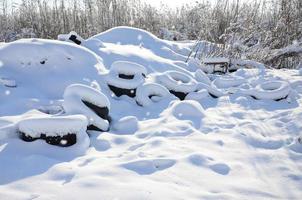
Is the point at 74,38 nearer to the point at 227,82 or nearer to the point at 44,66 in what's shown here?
the point at 44,66

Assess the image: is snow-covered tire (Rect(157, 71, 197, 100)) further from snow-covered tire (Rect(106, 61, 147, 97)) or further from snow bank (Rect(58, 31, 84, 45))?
snow bank (Rect(58, 31, 84, 45))

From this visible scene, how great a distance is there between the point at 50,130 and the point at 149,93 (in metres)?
1.84

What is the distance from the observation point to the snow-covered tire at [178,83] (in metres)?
4.77

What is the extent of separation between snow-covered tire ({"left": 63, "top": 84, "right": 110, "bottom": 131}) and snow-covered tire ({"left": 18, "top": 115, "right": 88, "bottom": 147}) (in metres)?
0.46

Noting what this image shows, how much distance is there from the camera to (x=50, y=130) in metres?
2.85

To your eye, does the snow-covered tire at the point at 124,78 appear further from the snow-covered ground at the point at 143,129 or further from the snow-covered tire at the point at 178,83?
the snow-covered tire at the point at 178,83

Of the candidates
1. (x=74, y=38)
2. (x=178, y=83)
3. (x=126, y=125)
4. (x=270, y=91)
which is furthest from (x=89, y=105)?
(x=270, y=91)

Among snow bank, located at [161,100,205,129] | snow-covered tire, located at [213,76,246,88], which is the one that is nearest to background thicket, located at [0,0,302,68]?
snow-covered tire, located at [213,76,246,88]

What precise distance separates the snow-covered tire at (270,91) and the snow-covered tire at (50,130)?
9.05ft

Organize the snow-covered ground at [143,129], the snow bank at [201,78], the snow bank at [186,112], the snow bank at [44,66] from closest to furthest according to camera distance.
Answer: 1. the snow-covered ground at [143,129]
2. the snow bank at [186,112]
3. the snow bank at [44,66]
4. the snow bank at [201,78]

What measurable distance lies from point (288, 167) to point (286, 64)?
16.9 feet

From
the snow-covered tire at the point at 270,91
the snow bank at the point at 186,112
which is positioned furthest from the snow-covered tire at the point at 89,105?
the snow-covered tire at the point at 270,91

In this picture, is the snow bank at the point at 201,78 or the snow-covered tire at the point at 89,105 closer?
the snow-covered tire at the point at 89,105

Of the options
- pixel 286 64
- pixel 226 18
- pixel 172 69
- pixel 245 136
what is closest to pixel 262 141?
pixel 245 136
